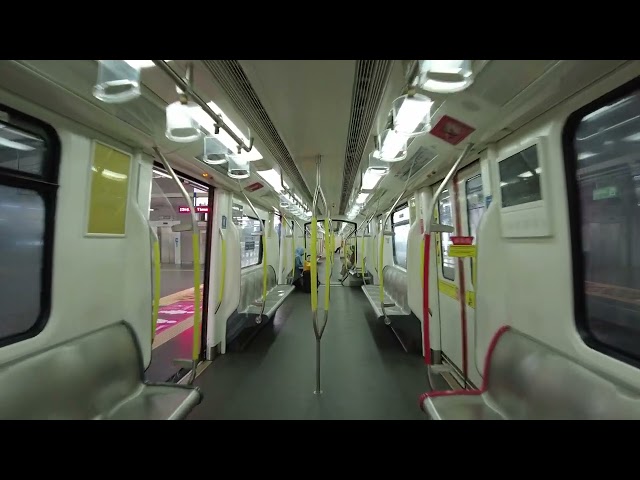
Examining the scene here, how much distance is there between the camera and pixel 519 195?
180cm

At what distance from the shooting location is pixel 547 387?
4.61ft

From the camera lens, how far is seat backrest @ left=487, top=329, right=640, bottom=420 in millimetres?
1146

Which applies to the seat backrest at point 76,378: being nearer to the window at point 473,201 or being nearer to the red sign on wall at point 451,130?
the red sign on wall at point 451,130

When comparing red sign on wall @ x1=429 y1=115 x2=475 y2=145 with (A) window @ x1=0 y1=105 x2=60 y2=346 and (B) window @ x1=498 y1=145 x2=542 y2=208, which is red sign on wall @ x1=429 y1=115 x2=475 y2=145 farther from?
(A) window @ x1=0 y1=105 x2=60 y2=346

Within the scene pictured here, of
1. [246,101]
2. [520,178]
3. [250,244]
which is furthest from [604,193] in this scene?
[250,244]

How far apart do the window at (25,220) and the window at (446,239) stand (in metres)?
3.75

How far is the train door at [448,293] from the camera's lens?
2.99m

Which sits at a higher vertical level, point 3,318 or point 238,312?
point 3,318

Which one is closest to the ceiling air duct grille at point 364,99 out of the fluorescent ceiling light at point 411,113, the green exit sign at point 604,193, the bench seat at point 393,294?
the fluorescent ceiling light at point 411,113

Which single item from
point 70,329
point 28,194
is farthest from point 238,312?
point 28,194

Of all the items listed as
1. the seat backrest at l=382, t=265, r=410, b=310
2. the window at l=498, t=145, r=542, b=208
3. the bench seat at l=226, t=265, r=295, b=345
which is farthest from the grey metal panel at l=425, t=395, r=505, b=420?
the bench seat at l=226, t=265, r=295, b=345

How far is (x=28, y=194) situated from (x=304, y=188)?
12.8 ft

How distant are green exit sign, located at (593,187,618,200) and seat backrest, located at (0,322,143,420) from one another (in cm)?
328
